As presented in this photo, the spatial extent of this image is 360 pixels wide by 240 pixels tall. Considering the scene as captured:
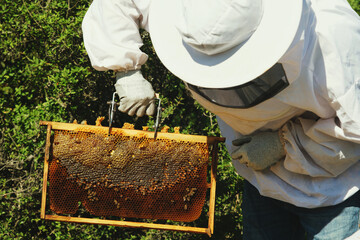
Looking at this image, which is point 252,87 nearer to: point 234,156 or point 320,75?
point 320,75

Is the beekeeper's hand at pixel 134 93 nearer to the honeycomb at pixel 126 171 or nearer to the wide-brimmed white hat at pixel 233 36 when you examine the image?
the honeycomb at pixel 126 171

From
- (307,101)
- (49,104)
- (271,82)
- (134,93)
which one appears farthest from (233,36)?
(49,104)

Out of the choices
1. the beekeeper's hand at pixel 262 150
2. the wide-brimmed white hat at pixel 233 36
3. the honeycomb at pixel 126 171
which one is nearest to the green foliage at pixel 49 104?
the honeycomb at pixel 126 171

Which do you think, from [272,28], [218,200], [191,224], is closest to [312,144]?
[272,28]

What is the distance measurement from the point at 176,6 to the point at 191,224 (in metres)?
2.20

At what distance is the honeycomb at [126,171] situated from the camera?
9.14 feet

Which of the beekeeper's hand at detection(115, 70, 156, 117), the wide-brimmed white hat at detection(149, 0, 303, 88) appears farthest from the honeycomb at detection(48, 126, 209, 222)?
the wide-brimmed white hat at detection(149, 0, 303, 88)

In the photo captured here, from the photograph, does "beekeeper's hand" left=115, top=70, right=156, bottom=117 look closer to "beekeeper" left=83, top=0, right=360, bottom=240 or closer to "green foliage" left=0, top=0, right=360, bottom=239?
"beekeeper" left=83, top=0, right=360, bottom=240

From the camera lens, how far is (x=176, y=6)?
7.48 ft

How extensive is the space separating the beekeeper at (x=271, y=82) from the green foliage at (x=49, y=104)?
0.97 meters

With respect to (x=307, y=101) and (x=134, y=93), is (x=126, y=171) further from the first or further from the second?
(x=307, y=101)

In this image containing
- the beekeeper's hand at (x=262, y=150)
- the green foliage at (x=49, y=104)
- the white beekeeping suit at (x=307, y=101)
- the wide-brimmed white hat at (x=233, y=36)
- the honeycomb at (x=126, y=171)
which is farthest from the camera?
the green foliage at (x=49, y=104)

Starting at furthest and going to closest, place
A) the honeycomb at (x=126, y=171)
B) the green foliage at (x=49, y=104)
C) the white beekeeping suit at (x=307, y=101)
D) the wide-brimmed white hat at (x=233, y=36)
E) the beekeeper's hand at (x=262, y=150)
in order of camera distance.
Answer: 1. the green foliage at (x=49, y=104)
2. the honeycomb at (x=126, y=171)
3. the beekeeper's hand at (x=262, y=150)
4. the white beekeeping suit at (x=307, y=101)
5. the wide-brimmed white hat at (x=233, y=36)

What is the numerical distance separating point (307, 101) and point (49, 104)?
1.97 metres
